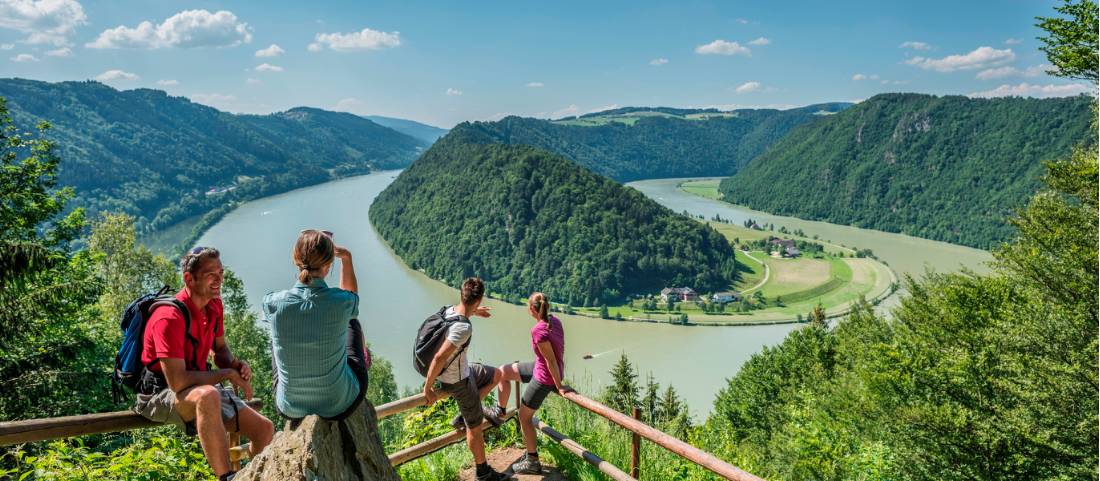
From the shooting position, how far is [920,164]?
489 feet

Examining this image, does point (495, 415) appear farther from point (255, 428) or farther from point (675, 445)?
point (255, 428)

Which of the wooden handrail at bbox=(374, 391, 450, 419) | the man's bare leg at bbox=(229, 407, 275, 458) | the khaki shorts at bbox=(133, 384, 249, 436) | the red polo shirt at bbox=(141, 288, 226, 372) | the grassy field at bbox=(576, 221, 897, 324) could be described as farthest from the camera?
the grassy field at bbox=(576, 221, 897, 324)

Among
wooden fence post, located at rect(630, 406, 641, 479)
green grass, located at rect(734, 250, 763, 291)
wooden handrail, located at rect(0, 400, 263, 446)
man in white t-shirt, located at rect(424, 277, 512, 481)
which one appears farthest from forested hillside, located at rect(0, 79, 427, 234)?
wooden fence post, located at rect(630, 406, 641, 479)

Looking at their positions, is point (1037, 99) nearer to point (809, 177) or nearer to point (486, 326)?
point (809, 177)

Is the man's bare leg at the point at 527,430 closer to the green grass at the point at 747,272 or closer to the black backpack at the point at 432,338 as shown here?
the black backpack at the point at 432,338

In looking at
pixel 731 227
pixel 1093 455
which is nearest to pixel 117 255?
pixel 1093 455

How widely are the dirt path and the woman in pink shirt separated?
0.04 meters

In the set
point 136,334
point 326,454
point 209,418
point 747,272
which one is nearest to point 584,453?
point 326,454

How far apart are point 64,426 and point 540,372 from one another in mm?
2578

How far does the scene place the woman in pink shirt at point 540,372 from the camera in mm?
4012

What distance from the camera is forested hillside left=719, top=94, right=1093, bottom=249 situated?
4702 inches

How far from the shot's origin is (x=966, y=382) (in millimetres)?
12312

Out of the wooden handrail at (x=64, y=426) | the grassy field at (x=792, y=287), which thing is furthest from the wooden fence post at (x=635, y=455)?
the grassy field at (x=792, y=287)

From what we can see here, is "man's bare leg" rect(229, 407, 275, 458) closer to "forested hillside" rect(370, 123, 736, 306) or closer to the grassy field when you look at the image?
the grassy field
